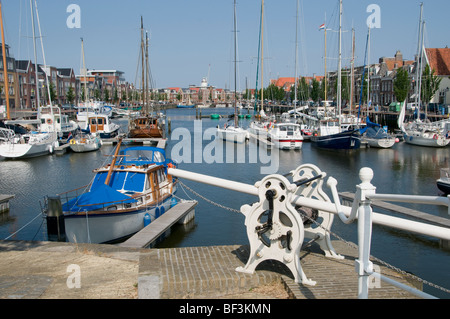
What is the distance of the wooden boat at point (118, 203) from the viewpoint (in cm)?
1411

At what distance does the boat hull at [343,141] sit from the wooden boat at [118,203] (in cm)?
2991

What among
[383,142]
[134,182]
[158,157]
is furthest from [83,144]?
[383,142]

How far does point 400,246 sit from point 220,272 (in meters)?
10.4

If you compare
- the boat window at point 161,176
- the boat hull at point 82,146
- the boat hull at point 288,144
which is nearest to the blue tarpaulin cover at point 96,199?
the boat window at point 161,176

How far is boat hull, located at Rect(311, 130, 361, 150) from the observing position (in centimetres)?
4406

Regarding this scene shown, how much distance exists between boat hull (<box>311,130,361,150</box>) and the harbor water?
97 cm

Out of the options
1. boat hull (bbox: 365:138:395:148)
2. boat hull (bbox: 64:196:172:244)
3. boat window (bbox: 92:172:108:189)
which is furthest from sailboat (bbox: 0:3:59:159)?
boat hull (bbox: 365:138:395:148)

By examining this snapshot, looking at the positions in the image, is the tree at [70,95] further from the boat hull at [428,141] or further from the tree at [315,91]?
the boat hull at [428,141]

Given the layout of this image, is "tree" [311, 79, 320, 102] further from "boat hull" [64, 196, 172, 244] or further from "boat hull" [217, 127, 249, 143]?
"boat hull" [64, 196, 172, 244]

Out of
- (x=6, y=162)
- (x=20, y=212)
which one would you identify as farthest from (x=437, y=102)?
(x=20, y=212)

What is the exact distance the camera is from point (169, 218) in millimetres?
16219

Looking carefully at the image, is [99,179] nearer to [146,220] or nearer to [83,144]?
[146,220]

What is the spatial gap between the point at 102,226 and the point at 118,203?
0.95 m
